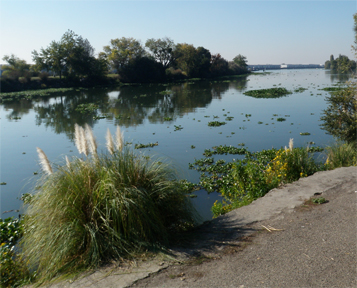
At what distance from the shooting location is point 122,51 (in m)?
72.6

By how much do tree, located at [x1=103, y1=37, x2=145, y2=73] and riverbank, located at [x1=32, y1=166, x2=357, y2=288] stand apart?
69.5 metres

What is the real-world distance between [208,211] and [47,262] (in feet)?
15.0

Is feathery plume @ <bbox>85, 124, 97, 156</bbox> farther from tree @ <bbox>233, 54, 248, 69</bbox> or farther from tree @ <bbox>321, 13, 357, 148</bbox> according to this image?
tree @ <bbox>233, 54, 248, 69</bbox>

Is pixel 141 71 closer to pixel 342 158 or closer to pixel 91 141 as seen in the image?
pixel 342 158

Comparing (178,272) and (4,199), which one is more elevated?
(178,272)

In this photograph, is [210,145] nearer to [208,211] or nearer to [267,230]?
[208,211]

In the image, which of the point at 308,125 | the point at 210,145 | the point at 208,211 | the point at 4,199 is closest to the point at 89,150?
the point at 208,211

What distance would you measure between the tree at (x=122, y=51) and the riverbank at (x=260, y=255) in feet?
228

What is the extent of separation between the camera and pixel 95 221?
4.07 metres

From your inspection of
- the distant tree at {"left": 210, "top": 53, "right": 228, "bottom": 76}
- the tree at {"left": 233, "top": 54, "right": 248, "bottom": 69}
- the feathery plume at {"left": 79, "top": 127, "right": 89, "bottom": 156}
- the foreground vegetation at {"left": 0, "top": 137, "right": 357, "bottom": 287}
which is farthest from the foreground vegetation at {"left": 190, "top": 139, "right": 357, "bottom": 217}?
the tree at {"left": 233, "top": 54, "right": 248, "bottom": 69}

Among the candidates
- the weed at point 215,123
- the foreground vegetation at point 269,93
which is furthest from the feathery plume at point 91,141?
the foreground vegetation at point 269,93

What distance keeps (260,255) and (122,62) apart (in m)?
72.9

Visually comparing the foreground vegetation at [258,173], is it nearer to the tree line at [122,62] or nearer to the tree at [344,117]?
the tree at [344,117]

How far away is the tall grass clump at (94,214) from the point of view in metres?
3.96
